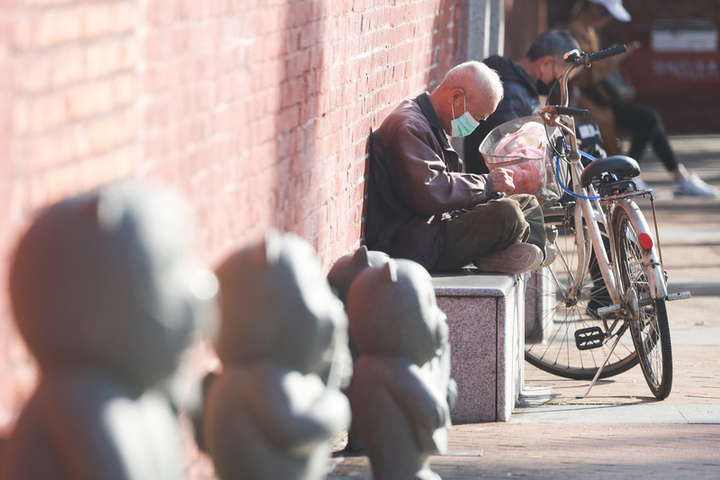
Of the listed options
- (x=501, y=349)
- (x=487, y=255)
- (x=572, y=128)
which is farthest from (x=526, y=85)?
(x=501, y=349)

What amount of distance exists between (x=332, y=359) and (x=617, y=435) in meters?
2.30

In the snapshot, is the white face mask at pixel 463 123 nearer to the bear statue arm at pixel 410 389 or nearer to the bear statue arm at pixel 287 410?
the bear statue arm at pixel 410 389

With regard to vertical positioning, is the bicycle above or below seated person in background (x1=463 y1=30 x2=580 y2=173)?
below

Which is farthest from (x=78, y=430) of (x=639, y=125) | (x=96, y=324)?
(x=639, y=125)

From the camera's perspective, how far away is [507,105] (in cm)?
685

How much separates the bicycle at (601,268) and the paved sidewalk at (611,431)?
0.17 m

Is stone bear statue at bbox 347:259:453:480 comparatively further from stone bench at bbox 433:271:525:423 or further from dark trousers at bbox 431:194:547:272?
dark trousers at bbox 431:194:547:272

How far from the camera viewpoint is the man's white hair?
535 cm

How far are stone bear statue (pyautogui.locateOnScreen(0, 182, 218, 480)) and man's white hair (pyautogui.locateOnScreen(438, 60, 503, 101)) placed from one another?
3.40m

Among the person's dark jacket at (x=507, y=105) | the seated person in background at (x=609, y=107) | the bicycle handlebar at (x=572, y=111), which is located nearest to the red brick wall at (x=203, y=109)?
the bicycle handlebar at (x=572, y=111)

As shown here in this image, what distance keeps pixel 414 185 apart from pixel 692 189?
29.5 feet

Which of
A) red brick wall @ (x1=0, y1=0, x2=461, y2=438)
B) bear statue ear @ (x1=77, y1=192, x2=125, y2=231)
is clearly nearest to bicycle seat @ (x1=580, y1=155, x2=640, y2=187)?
red brick wall @ (x1=0, y1=0, x2=461, y2=438)

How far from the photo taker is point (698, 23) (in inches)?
840

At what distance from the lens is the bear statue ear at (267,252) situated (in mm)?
2533
